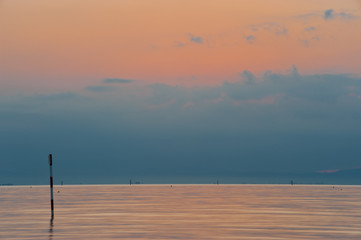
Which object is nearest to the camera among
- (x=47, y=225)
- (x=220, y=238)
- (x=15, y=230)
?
(x=220, y=238)

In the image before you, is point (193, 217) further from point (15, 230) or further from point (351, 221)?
point (15, 230)

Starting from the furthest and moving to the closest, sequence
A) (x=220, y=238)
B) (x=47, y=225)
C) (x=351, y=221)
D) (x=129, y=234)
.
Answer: (x=351, y=221)
(x=47, y=225)
(x=129, y=234)
(x=220, y=238)

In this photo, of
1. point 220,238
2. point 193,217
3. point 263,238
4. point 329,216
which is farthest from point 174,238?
point 329,216

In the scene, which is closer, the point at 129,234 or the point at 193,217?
the point at 129,234

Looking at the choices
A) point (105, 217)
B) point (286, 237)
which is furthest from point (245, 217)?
point (286, 237)

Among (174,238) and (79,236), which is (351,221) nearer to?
(174,238)

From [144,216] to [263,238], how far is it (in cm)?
1502

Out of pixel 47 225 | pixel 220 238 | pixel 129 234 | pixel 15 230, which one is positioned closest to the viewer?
pixel 220 238

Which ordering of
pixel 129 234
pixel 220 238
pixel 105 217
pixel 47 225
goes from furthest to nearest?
1. pixel 105 217
2. pixel 47 225
3. pixel 129 234
4. pixel 220 238

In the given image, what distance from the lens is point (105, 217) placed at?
40562 millimetres

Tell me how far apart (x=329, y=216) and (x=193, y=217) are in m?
9.61

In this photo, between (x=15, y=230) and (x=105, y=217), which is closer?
(x=15, y=230)

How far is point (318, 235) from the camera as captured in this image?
2891 centimetres

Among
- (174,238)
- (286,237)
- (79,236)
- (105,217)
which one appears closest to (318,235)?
(286,237)
